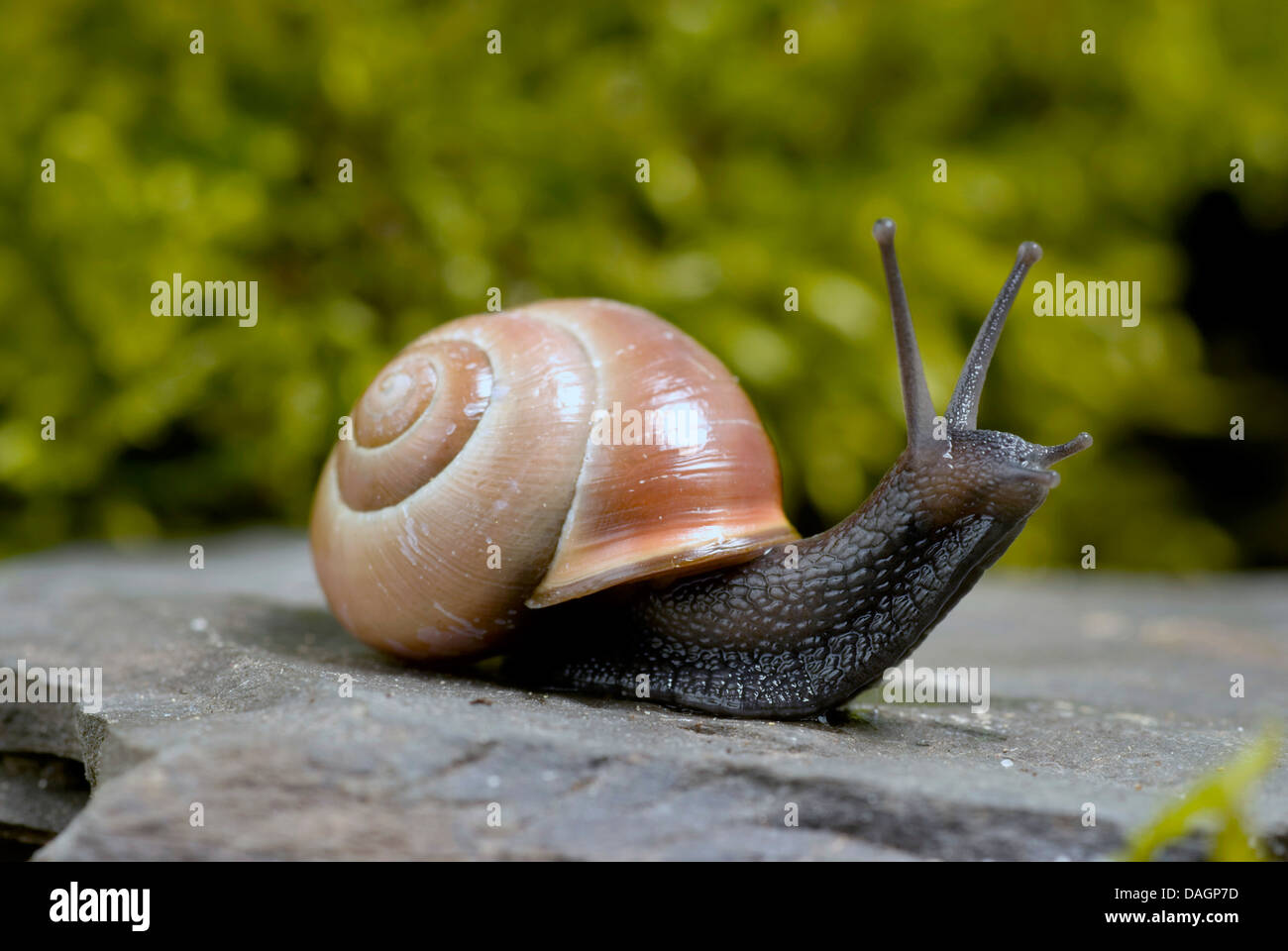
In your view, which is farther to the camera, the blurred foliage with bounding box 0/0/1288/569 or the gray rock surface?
the blurred foliage with bounding box 0/0/1288/569

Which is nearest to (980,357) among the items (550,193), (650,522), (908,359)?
(908,359)

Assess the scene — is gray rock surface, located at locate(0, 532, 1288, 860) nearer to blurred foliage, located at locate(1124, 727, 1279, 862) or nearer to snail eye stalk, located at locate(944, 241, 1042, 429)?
blurred foliage, located at locate(1124, 727, 1279, 862)

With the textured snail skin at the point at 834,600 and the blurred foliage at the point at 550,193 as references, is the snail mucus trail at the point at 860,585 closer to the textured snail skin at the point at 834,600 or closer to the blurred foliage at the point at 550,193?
the textured snail skin at the point at 834,600

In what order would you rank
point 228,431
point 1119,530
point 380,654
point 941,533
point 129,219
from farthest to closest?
point 1119,530 < point 228,431 < point 129,219 < point 380,654 < point 941,533

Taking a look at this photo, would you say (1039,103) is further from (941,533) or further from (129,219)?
(129,219)

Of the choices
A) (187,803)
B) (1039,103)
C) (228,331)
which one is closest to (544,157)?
(228,331)

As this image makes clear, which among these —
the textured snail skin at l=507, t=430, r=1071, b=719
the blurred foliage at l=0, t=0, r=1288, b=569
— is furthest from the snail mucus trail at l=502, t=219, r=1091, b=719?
the blurred foliage at l=0, t=0, r=1288, b=569

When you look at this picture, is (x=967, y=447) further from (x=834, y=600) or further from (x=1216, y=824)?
(x=1216, y=824)
